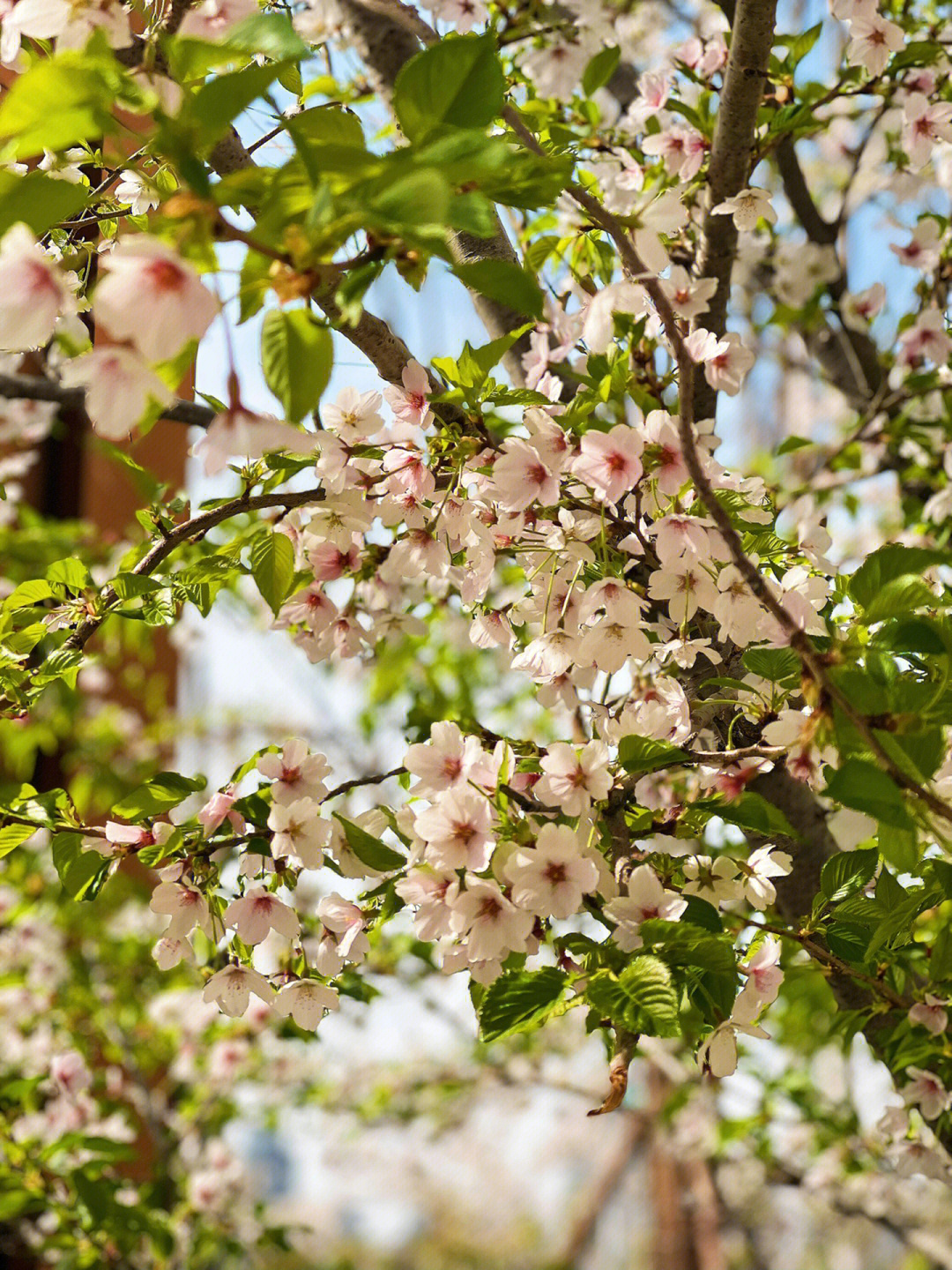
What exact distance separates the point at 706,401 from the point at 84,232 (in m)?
0.64

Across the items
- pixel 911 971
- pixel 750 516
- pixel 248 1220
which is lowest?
pixel 248 1220

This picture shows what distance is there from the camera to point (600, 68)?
93 cm

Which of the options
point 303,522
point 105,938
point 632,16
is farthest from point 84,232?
point 105,938

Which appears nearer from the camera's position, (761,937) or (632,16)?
(761,937)

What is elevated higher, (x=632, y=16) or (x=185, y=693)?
(x=632, y=16)

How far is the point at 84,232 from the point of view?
993mm

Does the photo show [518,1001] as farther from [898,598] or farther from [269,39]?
[269,39]

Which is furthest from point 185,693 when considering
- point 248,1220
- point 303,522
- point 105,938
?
point 303,522

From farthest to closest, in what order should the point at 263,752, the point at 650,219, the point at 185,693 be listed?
the point at 185,693 < the point at 263,752 < the point at 650,219

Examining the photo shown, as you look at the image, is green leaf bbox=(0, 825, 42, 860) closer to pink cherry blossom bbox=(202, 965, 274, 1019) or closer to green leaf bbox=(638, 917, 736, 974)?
pink cherry blossom bbox=(202, 965, 274, 1019)

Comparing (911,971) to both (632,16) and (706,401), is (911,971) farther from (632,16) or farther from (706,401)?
(632,16)

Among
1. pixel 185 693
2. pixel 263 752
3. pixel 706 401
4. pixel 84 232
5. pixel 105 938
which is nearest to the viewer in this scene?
pixel 263 752

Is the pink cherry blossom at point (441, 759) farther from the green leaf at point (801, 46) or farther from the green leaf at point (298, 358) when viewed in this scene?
the green leaf at point (801, 46)

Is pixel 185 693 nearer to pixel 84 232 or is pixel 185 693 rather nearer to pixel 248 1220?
pixel 248 1220
